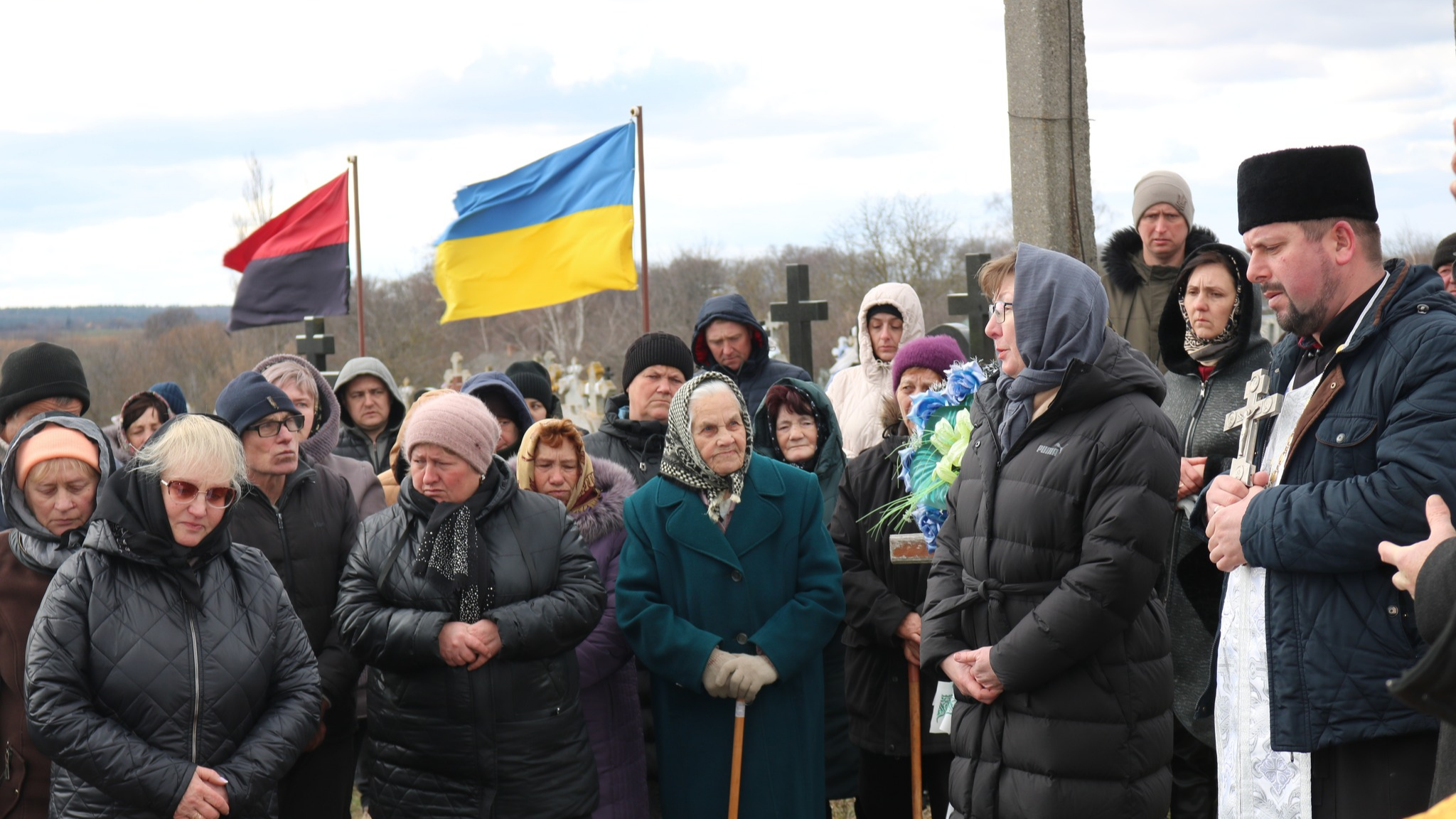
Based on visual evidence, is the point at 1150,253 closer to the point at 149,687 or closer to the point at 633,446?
the point at 633,446

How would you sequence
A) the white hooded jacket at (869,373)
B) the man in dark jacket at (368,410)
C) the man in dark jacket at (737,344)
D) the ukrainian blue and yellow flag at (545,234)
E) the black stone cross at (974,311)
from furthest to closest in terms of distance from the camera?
the black stone cross at (974,311)
the ukrainian blue and yellow flag at (545,234)
the man in dark jacket at (368,410)
the white hooded jacket at (869,373)
the man in dark jacket at (737,344)

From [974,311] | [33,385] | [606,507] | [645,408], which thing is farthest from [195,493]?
[974,311]

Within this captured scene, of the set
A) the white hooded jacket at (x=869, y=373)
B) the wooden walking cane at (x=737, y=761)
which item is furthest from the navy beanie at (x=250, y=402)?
the white hooded jacket at (x=869, y=373)

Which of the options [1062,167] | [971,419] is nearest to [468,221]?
[1062,167]

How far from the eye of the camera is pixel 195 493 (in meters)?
3.26

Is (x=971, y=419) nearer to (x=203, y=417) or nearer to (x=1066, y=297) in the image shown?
(x=1066, y=297)

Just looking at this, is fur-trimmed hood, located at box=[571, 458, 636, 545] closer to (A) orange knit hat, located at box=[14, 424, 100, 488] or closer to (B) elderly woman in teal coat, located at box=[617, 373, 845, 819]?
(B) elderly woman in teal coat, located at box=[617, 373, 845, 819]

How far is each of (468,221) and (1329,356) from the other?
648 centimetres

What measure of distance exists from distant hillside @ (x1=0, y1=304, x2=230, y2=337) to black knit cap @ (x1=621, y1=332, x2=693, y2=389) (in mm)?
38607

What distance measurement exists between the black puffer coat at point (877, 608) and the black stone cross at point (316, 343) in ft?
28.9

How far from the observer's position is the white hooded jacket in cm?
575

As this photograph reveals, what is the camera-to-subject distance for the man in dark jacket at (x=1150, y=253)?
496 cm

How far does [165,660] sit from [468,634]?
811mm

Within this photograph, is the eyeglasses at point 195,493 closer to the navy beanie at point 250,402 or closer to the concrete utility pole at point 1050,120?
the navy beanie at point 250,402
